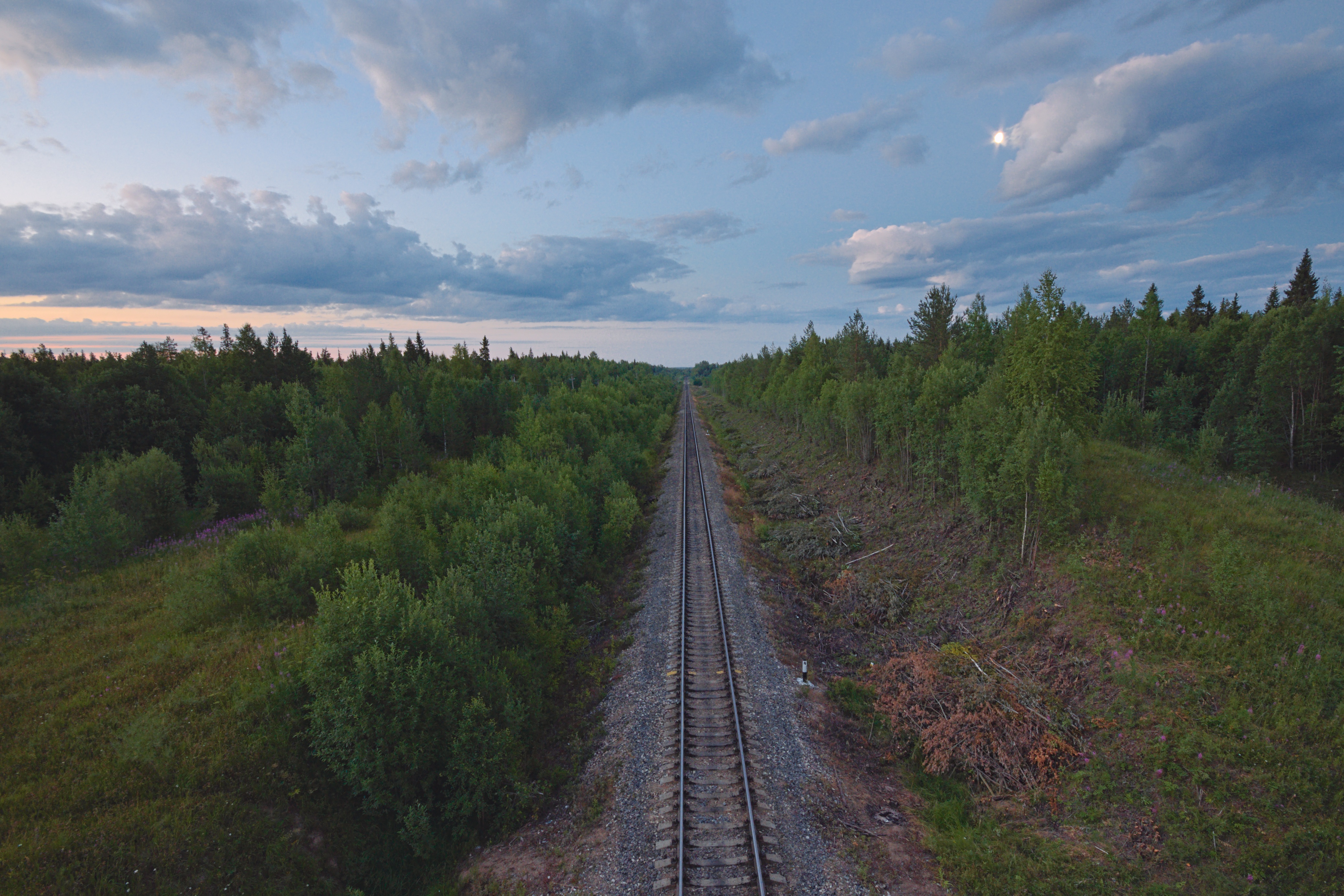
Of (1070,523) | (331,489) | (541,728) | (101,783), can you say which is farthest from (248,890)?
(331,489)

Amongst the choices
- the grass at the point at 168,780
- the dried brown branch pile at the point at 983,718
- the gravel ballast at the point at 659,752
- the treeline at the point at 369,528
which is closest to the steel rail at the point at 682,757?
the gravel ballast at the point at 659,752

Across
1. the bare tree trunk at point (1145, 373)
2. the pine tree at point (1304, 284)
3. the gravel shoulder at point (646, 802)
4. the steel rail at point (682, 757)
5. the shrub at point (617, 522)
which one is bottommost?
the gravel shoulder at point (646, 802)

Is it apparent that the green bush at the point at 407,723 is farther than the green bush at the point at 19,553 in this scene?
No

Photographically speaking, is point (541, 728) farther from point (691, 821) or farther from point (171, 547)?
point (171, 547)

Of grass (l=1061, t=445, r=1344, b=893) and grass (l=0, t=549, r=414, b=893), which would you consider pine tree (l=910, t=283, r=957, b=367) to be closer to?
grass (l=1061, t=445, r=1344, b=893)

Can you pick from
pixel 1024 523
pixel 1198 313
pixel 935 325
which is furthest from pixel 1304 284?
pixel 1024 523

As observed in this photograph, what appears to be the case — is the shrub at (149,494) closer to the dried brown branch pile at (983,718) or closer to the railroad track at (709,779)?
the railroad track at (709,779)

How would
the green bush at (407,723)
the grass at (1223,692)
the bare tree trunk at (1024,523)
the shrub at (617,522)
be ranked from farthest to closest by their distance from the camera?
the shrub at (617,522)
the bare tree trunk at (1024,523)
the green bush at (407,723)
the grass at (1223,692)
